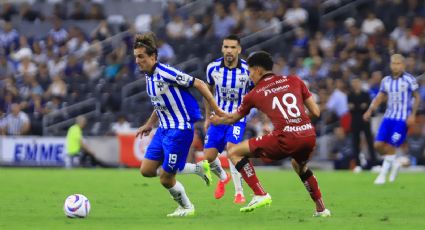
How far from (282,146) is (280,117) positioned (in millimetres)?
340

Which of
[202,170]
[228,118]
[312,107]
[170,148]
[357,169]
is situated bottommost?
[357,169]

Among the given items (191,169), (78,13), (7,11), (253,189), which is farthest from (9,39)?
(253,189)

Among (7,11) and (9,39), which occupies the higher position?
(7,11)

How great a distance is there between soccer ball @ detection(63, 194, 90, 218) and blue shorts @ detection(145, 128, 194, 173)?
0.98 meters

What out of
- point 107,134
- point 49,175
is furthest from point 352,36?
point 49,175

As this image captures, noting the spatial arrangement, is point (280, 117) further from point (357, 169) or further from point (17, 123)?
point (17, 123)

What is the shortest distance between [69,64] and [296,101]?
770 inches

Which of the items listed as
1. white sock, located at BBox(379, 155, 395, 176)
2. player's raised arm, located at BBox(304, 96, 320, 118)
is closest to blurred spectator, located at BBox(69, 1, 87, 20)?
white sock, located at BBox(379, 155, 395, 176)

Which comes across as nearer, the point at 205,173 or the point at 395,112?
the point at 205,173

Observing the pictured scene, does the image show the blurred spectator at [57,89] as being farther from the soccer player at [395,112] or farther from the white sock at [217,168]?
the white sock at [217,168]

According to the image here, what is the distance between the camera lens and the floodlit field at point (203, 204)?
1193cm

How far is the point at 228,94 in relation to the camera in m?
15.4

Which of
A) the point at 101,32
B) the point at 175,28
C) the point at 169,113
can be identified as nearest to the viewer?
the point at 169,113

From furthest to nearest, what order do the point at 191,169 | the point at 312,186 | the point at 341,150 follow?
1. the point at 341,150
2. the point at 191,169
3. the point at 312,186
